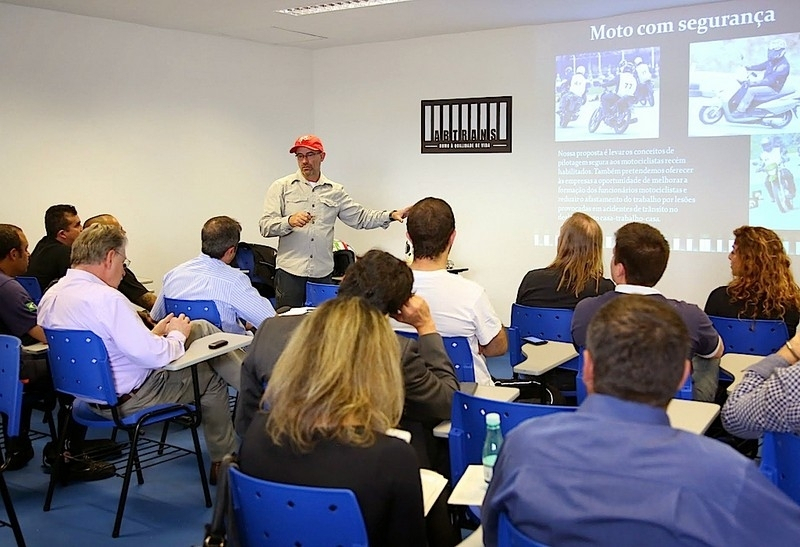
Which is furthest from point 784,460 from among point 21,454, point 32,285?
point 32,285

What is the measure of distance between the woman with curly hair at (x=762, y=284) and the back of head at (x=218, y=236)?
2577 mm

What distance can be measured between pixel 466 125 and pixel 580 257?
3.60 metres

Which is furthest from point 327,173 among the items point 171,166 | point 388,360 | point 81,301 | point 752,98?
point 388,360

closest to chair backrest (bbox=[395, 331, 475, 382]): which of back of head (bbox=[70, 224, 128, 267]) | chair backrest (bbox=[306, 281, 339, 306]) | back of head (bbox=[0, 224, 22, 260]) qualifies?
back of head (bbox=[70, 224, 128, 267])

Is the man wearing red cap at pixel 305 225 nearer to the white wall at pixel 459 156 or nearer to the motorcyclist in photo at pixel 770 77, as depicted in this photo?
the white wall at pixel 459 156

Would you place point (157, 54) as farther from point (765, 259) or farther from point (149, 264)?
point (765, 259)

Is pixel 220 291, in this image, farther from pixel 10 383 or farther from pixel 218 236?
pixel 10 383

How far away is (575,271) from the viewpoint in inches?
160

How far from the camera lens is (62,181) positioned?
20.7 ft

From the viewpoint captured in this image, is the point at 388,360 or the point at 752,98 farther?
the point at 752,98

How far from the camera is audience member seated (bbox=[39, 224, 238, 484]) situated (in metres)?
3.39

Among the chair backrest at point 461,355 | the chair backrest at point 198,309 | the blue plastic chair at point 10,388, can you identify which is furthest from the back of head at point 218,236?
the chair backrest at point 461,355

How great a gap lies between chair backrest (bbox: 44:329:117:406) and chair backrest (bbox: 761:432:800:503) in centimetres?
253

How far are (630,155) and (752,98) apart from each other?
102 cm
